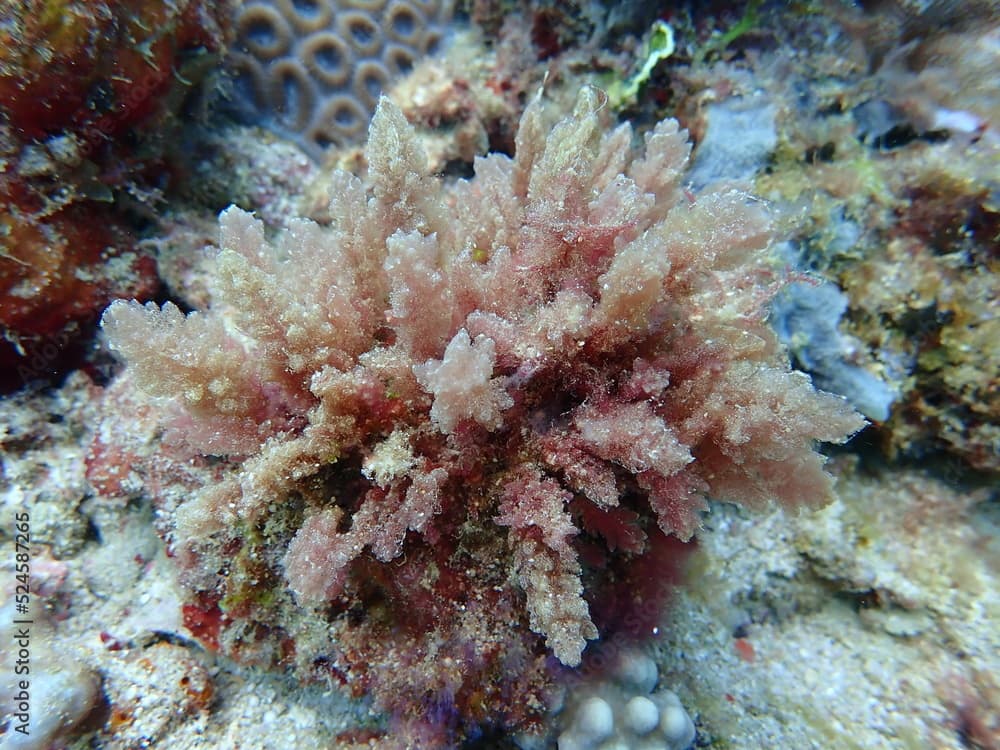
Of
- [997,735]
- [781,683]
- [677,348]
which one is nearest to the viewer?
[677,348]

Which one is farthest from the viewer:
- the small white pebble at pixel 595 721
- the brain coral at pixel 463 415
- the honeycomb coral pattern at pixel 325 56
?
the honeycomb coral pattern at pixel 325 56

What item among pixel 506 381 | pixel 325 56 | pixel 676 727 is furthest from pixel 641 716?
pixel 325 56

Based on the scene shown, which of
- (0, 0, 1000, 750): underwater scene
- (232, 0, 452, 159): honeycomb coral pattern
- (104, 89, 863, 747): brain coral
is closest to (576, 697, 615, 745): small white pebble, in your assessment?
(0, 0, 1000, 750): underwater scene

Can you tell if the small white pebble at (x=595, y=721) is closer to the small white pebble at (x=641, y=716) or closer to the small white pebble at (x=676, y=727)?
the small white pebble at (x=641, y=716)

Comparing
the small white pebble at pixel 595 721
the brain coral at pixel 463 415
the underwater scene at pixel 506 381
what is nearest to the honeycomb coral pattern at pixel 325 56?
the underwater scene at pixel 506 381

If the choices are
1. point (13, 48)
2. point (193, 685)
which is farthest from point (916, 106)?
point (193, 685)

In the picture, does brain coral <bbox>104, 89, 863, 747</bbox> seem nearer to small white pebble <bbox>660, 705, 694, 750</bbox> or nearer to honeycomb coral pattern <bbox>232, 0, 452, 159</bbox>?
small white pebble <bbox>660, 705, 694, 750</bbox>

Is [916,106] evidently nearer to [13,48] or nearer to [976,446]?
[976,446]
